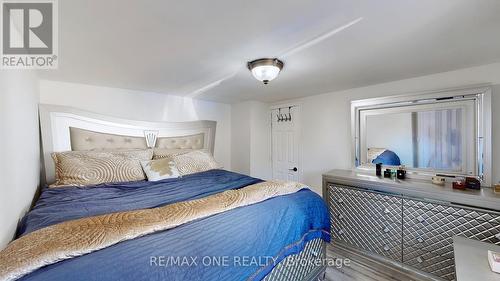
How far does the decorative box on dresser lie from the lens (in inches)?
66.4

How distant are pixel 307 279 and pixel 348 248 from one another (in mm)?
1015

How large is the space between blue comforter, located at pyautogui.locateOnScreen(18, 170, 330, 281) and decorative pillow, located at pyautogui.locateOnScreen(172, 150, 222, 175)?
541mm

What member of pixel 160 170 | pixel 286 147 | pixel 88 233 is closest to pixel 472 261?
pixel 88 233

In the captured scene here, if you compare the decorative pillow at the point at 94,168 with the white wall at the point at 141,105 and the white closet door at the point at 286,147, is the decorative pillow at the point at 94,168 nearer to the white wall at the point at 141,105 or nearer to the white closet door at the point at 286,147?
the white wall at the point at 141,105

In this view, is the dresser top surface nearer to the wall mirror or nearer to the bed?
the wall mirror

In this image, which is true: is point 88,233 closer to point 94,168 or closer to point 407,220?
point 94,168

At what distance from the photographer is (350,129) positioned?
286 cm

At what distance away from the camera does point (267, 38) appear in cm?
142

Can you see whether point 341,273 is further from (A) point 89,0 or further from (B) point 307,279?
(A) point 89,0

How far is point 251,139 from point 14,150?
2815mm

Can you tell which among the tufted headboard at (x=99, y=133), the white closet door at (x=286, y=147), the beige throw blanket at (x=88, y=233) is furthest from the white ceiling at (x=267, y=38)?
the white closet door at (x=286, y=147)

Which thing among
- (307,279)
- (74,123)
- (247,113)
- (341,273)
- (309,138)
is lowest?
(341,273)

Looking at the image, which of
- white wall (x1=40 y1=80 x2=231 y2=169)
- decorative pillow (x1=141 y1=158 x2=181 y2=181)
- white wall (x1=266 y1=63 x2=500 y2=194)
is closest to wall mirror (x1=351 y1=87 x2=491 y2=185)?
white wall (x1=266 y1=63 x2=500 y2=194)

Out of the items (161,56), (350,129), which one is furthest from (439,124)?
(161,56)
